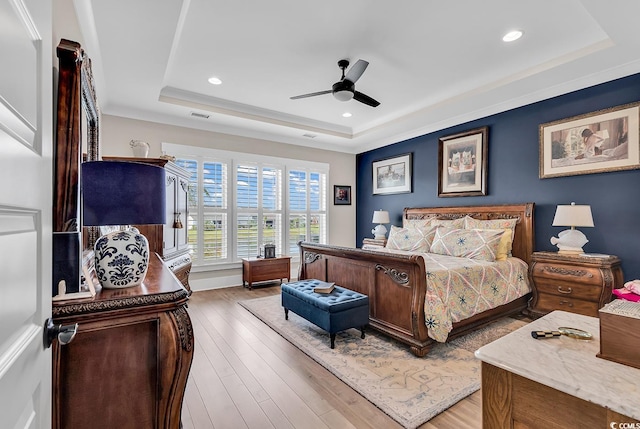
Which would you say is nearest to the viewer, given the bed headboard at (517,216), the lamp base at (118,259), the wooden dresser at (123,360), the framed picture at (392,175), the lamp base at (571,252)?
the wooden dresser at (123,360)

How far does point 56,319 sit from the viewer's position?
0.99 metres

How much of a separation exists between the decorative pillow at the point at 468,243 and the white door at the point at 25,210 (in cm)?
398

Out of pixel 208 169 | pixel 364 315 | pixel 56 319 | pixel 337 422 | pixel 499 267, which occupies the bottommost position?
pixel 337 422

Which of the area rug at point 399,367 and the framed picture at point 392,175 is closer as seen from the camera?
the area rug at point 399,367

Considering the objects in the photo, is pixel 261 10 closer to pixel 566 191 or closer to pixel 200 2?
pixel 200 2

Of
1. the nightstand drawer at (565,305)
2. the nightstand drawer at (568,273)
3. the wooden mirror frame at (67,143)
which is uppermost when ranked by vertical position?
the wooden mirror frame at (67,143)

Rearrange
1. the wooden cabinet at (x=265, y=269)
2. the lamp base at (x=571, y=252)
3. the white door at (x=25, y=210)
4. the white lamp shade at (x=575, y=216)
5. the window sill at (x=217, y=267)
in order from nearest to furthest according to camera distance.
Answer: the white door at (x=25, y=210) → the white lamp shade at (x=575, y=216) → the lamp base at (x=571, y=252) → the window sill at (x=217, y=267) → the wooden cabinet at (x=265, y=269)

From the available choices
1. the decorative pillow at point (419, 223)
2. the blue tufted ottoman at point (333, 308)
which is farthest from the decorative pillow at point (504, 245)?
the blue tufted ottoman at point (333, 308)

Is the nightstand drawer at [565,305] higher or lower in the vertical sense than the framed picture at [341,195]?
lower

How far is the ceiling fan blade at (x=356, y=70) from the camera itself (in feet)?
9.91

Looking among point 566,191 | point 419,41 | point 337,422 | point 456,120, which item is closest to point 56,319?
point 337,422

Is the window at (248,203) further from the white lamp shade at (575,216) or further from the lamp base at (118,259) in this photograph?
the white lamp shade at (575,216)

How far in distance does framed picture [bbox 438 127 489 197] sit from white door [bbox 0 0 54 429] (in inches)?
192

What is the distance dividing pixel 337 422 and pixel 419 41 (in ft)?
10.8
